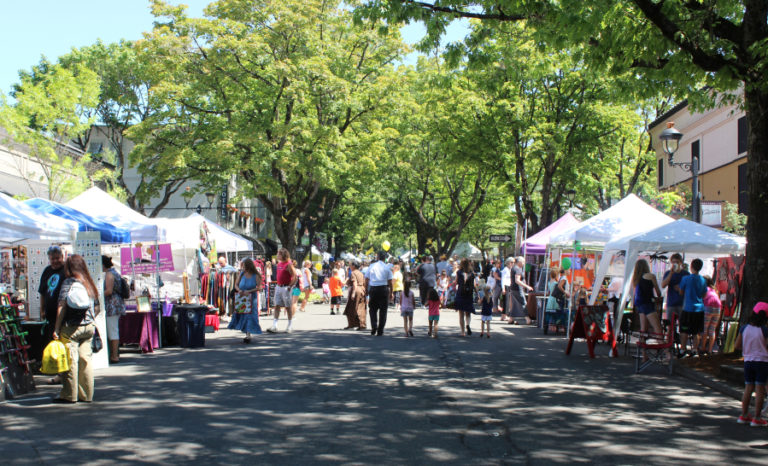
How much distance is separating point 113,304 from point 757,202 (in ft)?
33.8

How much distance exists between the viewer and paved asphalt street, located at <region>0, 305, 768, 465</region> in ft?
19.6

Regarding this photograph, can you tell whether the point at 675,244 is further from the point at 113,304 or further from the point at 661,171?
the point at 661,171

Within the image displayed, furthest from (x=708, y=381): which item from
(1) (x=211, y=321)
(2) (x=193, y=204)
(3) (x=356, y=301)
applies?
(2) (x=193, y=204)

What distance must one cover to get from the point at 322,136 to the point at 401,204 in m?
18.2

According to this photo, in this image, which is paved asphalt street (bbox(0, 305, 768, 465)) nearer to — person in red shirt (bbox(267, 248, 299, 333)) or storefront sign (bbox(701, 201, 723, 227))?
person in red shirt (bbox(267, 248, 299, 333))

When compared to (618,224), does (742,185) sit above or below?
above

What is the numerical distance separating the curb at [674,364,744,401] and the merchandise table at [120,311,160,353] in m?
9.16

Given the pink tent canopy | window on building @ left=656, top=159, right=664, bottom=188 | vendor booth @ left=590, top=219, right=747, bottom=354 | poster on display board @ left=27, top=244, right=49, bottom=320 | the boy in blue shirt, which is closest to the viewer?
poster on display board @ left=27, top=244, right=49, bottom=320

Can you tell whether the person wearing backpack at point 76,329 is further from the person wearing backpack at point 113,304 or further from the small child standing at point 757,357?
the small child standing at point 757,357

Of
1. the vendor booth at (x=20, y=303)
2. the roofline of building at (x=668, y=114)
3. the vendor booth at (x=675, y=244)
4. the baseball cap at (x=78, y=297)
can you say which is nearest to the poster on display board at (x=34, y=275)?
the vendor booth at (x=20, y=303)

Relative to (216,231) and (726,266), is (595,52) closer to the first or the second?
(726,266)

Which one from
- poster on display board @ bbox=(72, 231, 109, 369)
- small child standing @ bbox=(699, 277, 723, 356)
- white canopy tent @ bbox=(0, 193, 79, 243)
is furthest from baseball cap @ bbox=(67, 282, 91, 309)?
small child standing @ bbox=(699, 277, 723, 356)

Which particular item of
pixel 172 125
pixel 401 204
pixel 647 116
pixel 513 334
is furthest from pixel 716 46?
pixel 401 204

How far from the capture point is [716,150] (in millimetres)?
34188
